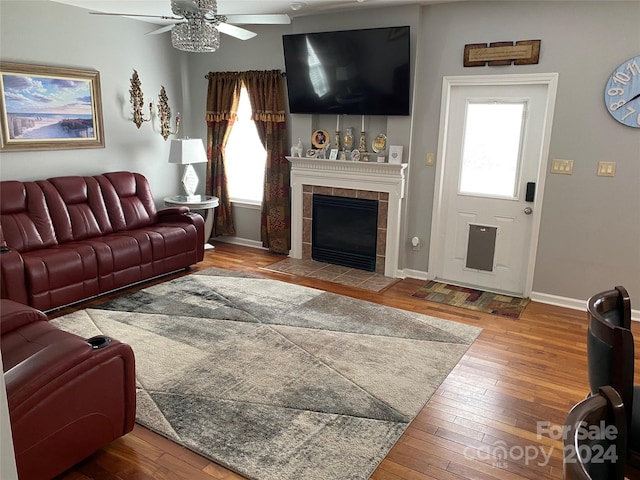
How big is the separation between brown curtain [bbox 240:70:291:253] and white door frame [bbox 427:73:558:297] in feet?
6.02

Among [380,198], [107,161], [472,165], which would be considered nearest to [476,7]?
[472,165]

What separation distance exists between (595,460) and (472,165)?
3880mm

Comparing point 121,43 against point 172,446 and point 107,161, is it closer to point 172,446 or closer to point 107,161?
point 107,161

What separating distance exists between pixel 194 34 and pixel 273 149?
2.70 metres

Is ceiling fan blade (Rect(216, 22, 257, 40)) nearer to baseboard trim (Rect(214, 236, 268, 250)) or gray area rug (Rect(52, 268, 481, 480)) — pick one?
gray area rug (Rect(52, 268, 481, 480))

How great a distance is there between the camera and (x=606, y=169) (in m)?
4.00

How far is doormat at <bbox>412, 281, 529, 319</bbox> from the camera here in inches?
169

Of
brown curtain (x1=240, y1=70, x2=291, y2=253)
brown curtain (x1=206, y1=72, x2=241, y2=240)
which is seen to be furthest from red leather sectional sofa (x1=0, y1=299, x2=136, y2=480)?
brown curtain (x1=206, y1=72, x2=241, y2=240)

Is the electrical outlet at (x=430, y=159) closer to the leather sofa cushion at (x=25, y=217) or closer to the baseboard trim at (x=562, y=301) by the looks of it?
the baseboard trim at (x=562, y=301)

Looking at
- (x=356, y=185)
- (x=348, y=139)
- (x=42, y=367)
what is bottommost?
(x=42, y=367)

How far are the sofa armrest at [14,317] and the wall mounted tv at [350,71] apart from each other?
346 centimetres

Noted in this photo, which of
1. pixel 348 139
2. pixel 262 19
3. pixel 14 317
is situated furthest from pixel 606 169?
pixel 14 317

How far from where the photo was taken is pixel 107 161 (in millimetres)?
5371

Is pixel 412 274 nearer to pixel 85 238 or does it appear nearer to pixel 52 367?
pixel 85 238
